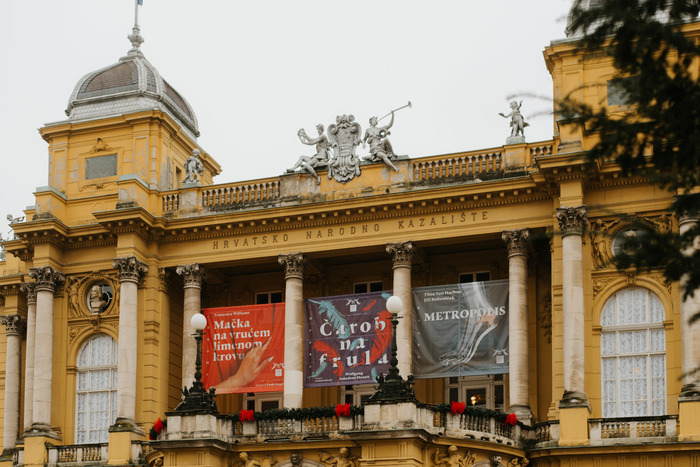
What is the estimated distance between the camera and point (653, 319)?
35000 mm

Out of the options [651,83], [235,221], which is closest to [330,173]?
[235,221]

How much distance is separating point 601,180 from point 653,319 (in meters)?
4.33

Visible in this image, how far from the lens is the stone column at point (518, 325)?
35594mm

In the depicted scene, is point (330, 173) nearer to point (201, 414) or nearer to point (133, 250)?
point (133, 250)

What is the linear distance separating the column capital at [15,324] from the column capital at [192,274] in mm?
8635

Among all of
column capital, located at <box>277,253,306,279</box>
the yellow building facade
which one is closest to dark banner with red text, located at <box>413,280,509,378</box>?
the yellow building facade

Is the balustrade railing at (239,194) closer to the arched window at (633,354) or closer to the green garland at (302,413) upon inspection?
the green garland at (302,413)

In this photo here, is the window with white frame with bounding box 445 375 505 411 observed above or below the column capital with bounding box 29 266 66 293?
below

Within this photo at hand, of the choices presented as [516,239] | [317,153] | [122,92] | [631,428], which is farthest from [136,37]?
[631,428]

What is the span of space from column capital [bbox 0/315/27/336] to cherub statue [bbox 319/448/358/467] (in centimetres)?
1713

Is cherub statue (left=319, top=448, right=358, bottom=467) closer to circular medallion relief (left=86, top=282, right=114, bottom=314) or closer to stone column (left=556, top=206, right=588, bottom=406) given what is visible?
stone column (left=556, top=206, right=588, bottom=406)

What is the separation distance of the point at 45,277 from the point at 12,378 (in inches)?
227

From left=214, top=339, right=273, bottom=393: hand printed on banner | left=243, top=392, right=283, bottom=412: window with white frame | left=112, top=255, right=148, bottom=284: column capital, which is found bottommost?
left=243, top=392, right=283, bottom=412: window with white frame

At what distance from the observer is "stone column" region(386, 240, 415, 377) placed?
3700 centimetres
